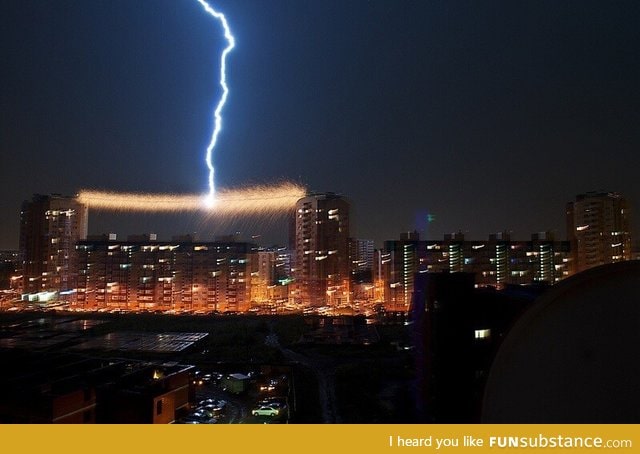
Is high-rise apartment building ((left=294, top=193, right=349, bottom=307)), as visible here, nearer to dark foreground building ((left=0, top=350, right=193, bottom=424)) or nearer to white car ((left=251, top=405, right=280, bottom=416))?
dark foreground building ((left=0, top=350, right=193, bottom=424))

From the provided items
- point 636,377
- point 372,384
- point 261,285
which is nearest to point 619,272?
point 636,377

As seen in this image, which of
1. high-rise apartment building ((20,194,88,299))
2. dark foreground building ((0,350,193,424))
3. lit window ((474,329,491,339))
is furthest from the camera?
high-rise apartment building ((20,194,88,299))

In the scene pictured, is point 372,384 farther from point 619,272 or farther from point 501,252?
point 501,252

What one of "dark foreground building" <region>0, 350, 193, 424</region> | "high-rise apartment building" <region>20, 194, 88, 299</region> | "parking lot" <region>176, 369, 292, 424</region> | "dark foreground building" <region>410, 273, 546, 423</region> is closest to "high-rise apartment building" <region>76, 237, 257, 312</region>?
"high-rise apartment building" <region>20, 194, 88, 299</region>

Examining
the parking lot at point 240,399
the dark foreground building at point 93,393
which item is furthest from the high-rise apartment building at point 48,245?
the dark foreground building at point 93,393

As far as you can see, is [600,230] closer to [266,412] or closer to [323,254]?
[323,254]

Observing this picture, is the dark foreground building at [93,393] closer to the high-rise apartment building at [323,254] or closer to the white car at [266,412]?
the white car at [266,412]
